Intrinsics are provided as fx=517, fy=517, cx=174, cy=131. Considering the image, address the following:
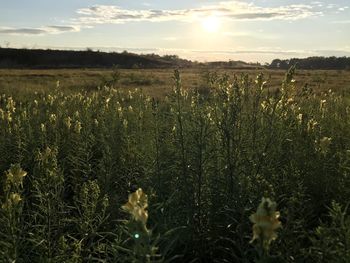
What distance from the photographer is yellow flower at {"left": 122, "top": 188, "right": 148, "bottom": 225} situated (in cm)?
218

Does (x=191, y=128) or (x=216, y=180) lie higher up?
(x=191, y=128)

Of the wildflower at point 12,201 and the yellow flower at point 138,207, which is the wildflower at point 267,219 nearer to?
the yellow flower at point 138,207

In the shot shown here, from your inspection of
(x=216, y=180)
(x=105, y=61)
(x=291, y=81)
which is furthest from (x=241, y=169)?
(x=105, y=61)

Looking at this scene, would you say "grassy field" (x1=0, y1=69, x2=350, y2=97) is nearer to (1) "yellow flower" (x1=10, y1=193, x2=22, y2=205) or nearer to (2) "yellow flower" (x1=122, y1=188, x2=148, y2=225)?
(1) "yellow flower" (x1=10, y1=193, x2=22, y2=205)

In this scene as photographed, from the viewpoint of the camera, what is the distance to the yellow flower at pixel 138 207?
7.14 feet

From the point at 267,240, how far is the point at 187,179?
7.71 ft

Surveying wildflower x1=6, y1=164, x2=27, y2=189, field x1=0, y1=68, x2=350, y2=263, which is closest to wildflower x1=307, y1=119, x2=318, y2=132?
field x1=0, y1=68, x2=350, y2=263

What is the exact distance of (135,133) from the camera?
630cm

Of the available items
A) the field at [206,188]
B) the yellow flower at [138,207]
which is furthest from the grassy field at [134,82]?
the yellow flower at [138,207]

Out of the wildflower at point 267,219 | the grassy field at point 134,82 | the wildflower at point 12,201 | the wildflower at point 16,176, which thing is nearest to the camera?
the wildflower at point 267,219

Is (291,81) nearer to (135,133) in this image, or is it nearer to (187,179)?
A: (187,179)

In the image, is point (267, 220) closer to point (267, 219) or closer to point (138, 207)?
point (267, 219)

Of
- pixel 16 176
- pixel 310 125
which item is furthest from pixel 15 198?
pixel 310 125

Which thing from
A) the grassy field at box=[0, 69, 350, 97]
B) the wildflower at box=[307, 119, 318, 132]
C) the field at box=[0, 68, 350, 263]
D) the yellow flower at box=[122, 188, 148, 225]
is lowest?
the grassy field at box=[0, 69, 350, 97]
